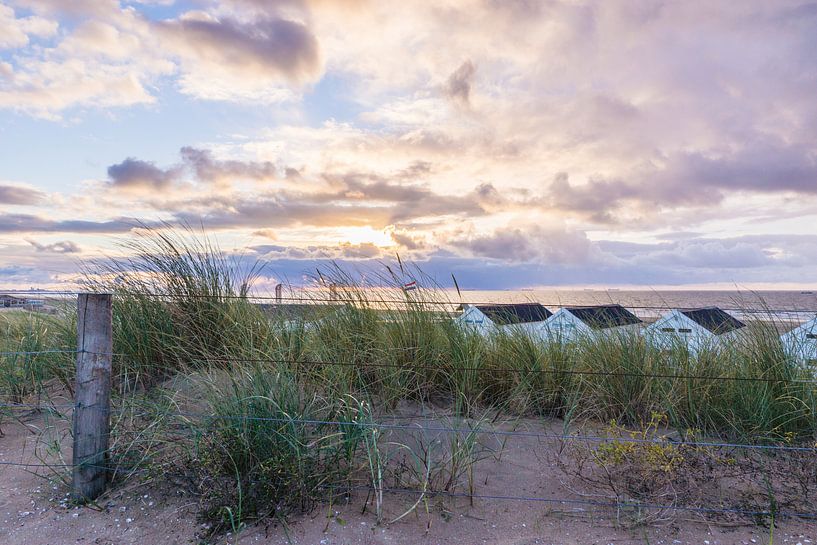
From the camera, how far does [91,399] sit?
320 cm

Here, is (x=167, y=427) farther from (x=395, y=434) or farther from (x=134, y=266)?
(x=134, y=266)

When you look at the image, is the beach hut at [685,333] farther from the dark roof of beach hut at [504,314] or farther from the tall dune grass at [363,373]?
the dark roof of beach hut at [504,314]

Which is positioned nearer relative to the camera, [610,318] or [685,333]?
[685,333]

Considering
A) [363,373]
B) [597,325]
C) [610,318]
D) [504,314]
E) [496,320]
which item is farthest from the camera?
[504,314]

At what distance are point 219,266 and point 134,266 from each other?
78 cm

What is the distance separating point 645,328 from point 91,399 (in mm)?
4127

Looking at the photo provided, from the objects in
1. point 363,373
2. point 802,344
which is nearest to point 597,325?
point 802,344

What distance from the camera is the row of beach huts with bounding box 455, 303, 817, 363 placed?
173 inches

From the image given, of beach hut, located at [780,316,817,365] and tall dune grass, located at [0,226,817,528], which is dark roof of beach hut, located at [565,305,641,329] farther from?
beach hut, located at [780,316,817,365]

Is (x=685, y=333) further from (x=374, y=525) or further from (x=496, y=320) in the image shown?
(x=374, y=525)

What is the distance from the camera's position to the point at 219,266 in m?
5.21

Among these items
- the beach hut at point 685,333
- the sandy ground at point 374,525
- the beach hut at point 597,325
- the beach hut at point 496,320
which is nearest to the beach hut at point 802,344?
the beach hut at point 685,333

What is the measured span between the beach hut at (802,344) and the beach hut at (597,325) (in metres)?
1.08

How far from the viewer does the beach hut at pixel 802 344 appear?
14.0ft
